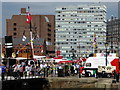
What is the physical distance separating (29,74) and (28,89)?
2.21 metres

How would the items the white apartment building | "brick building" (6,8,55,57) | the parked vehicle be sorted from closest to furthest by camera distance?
the parked vehicle → "brick building" (6,8,55,57) → the white apartment building

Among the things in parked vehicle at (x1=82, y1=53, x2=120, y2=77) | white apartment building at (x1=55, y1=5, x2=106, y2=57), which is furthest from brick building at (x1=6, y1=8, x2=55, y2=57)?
parked vehicle at (x1=82, y1=53, x2=120, y2=77)

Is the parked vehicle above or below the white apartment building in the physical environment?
below

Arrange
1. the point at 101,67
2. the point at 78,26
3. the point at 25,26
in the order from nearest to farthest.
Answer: the point at 101,67, the point at 25,26, the point at 78,26

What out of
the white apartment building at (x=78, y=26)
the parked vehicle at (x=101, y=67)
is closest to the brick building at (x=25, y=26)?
the white apartment building at (x=78, y=26)

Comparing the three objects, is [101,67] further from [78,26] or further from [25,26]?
[78,26]

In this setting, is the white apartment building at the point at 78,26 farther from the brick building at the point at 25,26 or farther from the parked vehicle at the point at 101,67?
the parked vehicle at the point at 101,67

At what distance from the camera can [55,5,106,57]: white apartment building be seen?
599ft

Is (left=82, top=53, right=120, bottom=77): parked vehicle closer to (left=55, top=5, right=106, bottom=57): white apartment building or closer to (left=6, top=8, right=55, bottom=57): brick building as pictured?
(left=6, top=8, right=55, bottom=57): brick building

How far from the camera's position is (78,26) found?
18750 centimetres

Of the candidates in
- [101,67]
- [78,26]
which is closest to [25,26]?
[78,26]

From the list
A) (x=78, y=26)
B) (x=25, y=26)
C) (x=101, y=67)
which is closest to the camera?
(x=101, y=67)

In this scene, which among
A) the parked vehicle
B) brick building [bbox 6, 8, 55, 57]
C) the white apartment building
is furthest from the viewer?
the white apartment building

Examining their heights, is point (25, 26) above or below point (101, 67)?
above
